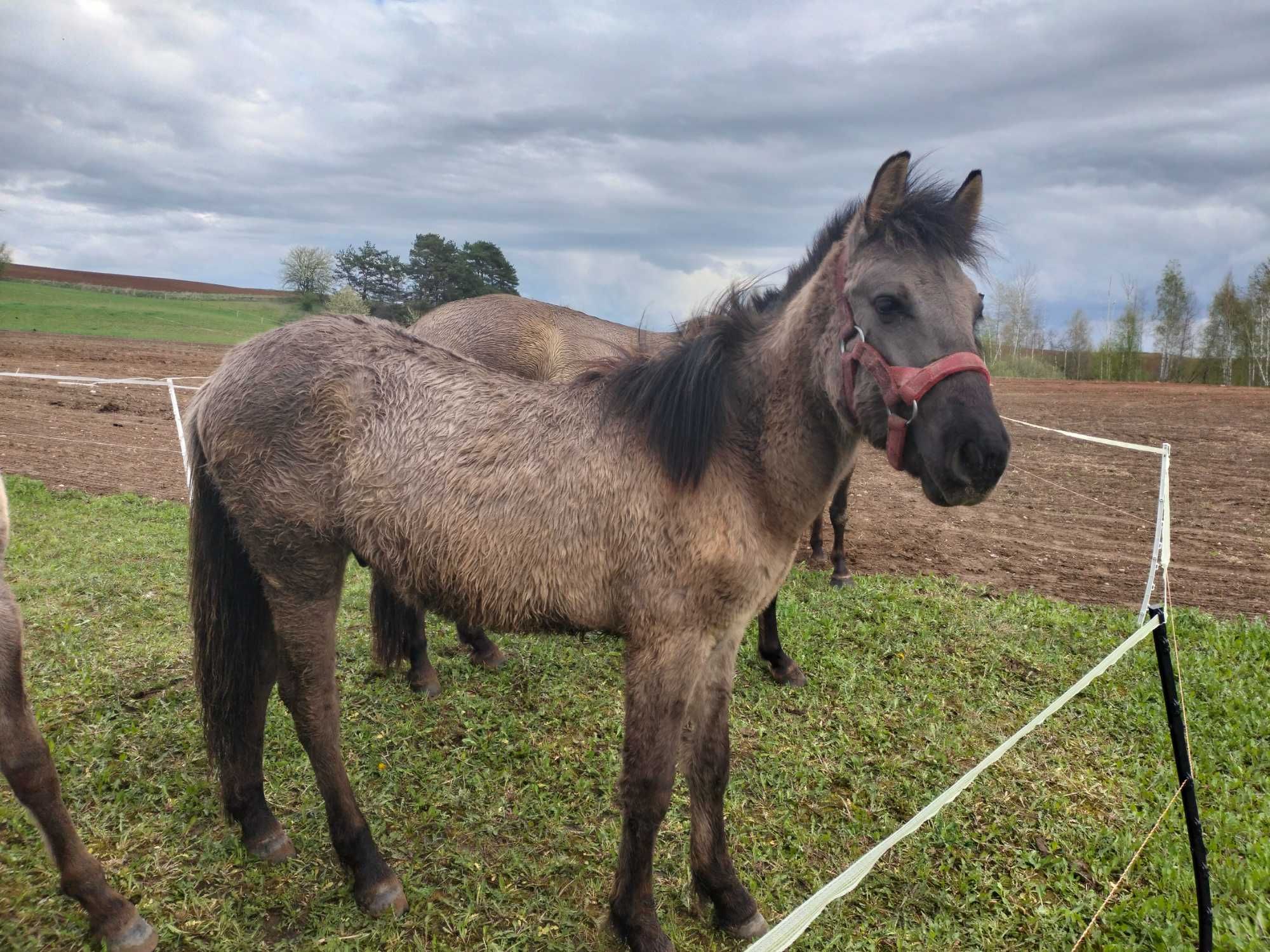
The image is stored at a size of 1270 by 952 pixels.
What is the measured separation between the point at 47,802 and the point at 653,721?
2.10 meters

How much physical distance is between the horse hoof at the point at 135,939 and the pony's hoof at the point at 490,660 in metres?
2.43

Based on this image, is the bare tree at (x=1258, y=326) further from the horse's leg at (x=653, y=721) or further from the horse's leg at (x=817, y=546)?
the horse's leg at (x=653, y=721)

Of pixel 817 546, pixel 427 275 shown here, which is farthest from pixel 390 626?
pixel 427 275

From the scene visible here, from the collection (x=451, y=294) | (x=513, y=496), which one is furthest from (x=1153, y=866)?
(x=451, y=294)

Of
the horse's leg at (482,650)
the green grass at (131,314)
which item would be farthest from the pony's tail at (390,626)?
the green grass at (131,314)

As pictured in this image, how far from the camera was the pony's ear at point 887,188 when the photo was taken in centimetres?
231

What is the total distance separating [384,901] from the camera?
2924mm

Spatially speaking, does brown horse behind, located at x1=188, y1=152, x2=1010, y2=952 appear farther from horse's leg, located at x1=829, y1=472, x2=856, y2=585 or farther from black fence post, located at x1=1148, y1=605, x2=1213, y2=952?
horse's leg, located at x1=829, y1=472, x2=856, y2=585

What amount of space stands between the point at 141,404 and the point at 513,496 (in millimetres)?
16212

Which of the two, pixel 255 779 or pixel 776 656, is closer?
pixel 255 779

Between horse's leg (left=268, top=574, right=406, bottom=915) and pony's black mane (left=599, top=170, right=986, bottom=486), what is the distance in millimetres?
1470

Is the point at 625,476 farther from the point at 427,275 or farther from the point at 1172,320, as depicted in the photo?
the point at 1172,320

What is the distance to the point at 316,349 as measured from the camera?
114 inches

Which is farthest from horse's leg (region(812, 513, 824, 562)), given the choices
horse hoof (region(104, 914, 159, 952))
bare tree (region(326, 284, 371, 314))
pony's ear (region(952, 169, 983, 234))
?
bare tree (region(326, 284, 371, 314))
